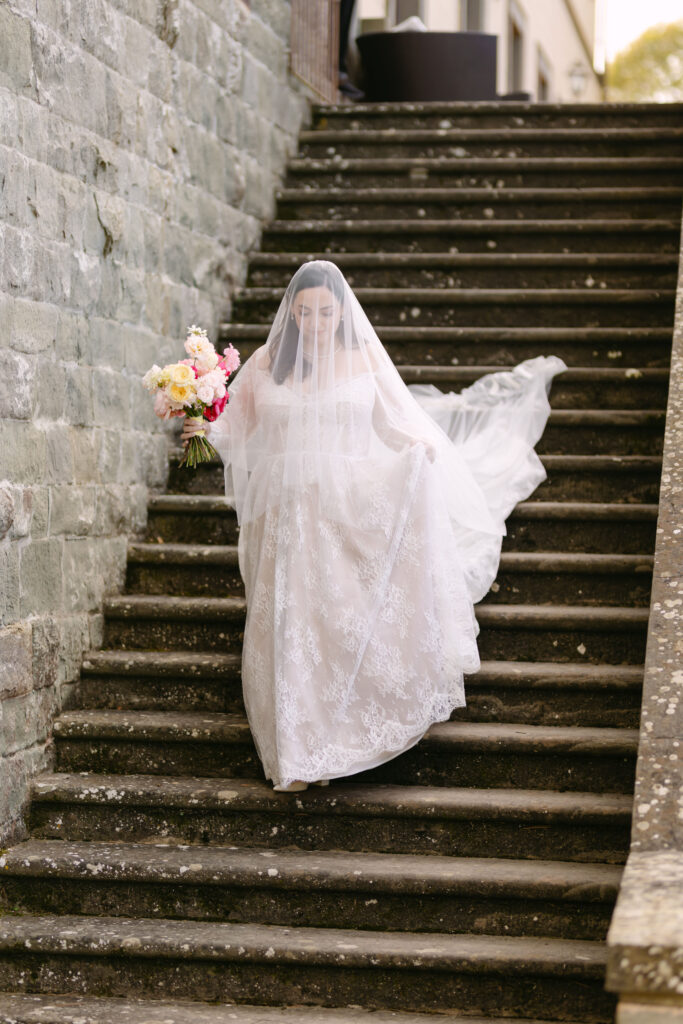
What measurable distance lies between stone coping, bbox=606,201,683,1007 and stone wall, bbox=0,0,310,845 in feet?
6.55

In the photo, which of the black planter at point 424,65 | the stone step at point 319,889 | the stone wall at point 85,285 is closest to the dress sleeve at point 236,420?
the stone wall at point 85,285

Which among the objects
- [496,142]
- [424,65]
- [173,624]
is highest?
[424,65]

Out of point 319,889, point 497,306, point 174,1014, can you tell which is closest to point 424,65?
point 497,306

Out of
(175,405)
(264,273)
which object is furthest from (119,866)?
(264,273)

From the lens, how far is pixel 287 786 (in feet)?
13.0

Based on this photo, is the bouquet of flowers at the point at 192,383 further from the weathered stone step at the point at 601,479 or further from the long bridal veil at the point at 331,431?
the weathered stone step at the point at 601,479

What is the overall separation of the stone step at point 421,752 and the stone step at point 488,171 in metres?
3.89

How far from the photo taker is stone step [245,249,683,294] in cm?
640

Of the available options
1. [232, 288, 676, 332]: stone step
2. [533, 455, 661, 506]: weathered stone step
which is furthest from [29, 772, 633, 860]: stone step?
[232, 288, 676, 332]: stone step

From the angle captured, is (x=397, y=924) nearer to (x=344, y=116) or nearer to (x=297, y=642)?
(x=297, y=642)

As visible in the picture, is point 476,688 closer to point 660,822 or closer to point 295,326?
point 295,326

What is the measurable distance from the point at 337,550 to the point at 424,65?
6.92 metres

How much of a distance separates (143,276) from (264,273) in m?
1.53

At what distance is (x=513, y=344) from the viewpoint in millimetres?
6059
